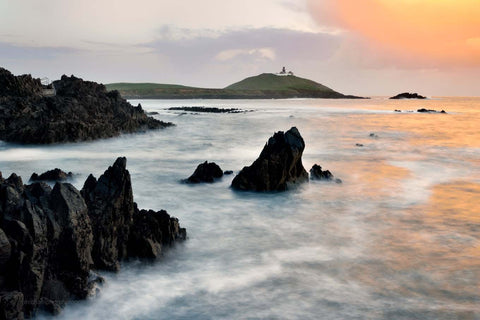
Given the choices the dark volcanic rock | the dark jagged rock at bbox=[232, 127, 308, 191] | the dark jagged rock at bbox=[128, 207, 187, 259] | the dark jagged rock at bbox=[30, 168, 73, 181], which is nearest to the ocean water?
the dark jagged rock at bbox=[128, 207, 187, 259]

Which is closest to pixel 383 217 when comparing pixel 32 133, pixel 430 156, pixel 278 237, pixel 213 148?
pixel 278 237

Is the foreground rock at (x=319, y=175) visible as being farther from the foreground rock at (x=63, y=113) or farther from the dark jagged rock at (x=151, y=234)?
the foreground rock at (x=63, y=113)

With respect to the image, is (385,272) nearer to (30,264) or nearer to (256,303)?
(256,303)

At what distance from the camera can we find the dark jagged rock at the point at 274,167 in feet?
52.6

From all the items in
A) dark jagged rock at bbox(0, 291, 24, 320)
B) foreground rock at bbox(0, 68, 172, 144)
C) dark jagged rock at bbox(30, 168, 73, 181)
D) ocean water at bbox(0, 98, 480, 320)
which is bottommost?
ocean water at bbox(0, 98, 480, 320)

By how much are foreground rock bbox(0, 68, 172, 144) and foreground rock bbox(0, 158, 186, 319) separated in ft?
74.5

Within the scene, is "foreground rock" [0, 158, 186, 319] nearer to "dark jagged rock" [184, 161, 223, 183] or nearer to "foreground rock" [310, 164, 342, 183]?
"dark jagged rock" [184, 161, 223, 183]

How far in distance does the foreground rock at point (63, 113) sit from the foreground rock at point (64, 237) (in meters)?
22.7

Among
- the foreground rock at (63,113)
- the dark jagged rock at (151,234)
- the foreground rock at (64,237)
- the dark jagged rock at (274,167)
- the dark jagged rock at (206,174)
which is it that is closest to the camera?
the foreground rock at (64,237)

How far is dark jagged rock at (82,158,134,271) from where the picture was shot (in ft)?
28.9

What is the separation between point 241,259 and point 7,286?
4.65 m

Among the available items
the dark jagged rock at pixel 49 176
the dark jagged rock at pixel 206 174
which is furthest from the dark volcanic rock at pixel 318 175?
the dark jagged rock at pixel 49 176

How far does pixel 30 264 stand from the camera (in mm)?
7141

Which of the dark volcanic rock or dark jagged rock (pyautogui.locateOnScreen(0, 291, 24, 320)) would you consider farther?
the dark volcanic rock
